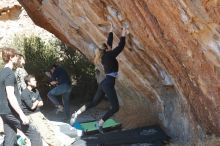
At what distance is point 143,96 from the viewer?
1155cm

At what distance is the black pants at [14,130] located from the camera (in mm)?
6418

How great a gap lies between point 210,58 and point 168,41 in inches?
42.6

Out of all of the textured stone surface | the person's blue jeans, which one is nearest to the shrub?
the textured stone surface

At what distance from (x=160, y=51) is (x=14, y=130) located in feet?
10.4

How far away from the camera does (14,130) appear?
660 centimetres

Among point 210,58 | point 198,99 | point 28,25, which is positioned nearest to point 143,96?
point 198,99

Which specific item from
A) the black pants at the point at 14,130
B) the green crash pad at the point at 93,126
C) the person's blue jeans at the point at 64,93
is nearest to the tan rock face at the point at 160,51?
the green crash pad at the point at 93,126

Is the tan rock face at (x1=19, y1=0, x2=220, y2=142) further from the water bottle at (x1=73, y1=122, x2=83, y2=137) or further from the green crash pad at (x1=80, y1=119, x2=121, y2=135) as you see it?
the water bottle at (x1=73, y1=122, x2=83, y2=137)

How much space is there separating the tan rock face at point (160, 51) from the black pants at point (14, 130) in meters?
2.58

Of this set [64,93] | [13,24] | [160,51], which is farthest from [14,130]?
[13,24]

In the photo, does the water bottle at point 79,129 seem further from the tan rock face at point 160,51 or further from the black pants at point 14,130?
the black pants at point 14,130

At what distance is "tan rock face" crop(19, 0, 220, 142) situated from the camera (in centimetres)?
675

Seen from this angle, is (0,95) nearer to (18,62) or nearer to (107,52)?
(18,62)

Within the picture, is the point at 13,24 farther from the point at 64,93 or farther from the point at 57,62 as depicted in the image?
the point at 64,93
